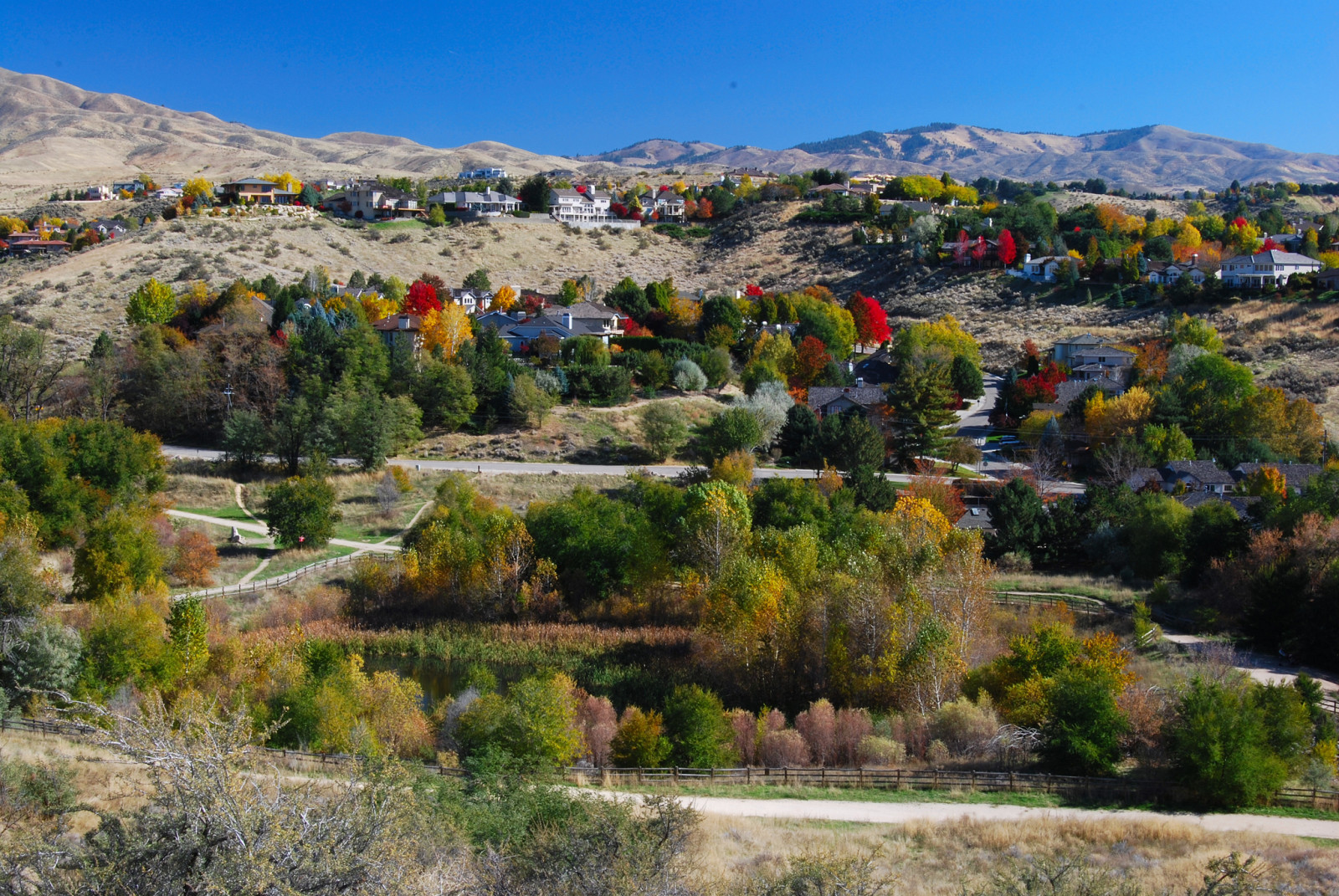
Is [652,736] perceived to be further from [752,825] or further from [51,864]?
[51,864]

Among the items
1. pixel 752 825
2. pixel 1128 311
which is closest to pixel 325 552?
pixel 752 825

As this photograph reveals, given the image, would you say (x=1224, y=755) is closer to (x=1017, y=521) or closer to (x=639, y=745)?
(x=639, y=745)

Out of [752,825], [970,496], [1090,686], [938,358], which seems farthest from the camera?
[938,358]

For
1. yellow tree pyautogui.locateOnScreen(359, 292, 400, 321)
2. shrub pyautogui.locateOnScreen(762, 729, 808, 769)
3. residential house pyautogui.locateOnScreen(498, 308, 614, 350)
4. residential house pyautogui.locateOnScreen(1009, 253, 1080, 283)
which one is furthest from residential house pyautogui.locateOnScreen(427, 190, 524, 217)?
shrub pyautogui.locateOnScreen(762, 729, 808, 769)

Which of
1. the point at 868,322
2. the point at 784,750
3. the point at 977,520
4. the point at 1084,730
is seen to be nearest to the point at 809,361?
the point at 868,322

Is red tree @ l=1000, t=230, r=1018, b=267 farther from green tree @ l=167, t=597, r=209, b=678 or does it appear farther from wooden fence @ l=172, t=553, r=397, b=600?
green tree @ l=167, t=597, r=209, b=678


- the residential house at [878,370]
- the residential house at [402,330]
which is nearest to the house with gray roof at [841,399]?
the residential house at [878,370]
